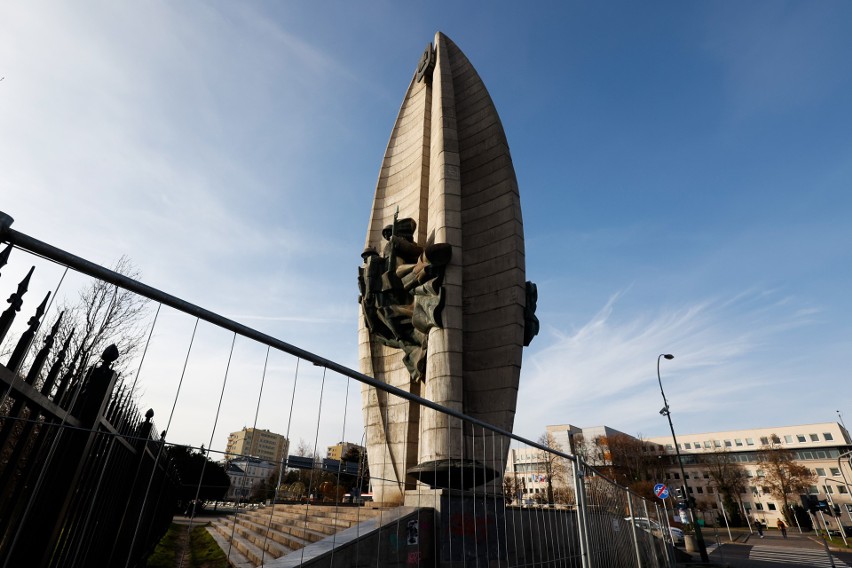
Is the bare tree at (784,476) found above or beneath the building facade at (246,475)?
above

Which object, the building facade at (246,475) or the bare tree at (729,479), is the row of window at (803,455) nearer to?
the bare tree at (729,479)

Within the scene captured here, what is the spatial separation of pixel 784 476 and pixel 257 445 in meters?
62.6

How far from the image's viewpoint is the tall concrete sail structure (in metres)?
9.30

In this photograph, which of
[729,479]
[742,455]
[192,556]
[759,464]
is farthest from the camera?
[742,455]

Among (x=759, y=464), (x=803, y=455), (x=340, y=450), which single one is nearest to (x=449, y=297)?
(x=340, y=450)

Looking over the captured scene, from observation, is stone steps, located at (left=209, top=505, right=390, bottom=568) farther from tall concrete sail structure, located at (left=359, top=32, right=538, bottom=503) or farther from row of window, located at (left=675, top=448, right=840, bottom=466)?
row of window, located at (left=675, top=448, right=840, bottom=466)

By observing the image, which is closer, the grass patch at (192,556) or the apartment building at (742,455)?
the grass patch at (192,556)

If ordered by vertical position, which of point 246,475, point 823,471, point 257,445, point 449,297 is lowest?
point 246,475

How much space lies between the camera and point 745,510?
52812mm

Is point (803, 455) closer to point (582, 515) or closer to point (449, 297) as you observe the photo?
point (449, 297)

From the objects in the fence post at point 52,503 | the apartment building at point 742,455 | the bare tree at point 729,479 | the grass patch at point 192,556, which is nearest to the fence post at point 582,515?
the grass patch at point 192,556

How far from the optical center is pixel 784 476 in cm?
4659

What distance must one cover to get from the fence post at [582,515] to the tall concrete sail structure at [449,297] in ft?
11.2

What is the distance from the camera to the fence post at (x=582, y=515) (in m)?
4.51
